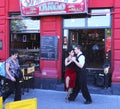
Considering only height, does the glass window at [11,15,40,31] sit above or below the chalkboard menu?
above

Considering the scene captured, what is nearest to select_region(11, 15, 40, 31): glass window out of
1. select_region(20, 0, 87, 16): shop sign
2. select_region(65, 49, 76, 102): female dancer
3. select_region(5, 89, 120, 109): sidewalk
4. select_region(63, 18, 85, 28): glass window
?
select_region(20, 0, 87, 16): shop sign

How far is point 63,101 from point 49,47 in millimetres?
2662

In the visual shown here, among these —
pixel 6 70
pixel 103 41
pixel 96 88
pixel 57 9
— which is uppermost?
pixel 57 9

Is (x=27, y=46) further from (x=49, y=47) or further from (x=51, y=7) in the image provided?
(x=51, y=7)

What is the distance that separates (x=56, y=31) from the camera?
1180cm

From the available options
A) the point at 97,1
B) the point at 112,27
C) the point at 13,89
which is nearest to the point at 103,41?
the point at 112,27

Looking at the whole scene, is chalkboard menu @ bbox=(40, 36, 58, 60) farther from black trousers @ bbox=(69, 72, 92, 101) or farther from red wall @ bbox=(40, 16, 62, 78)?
black trousers @ bbox=(69, 72, 92, 101)

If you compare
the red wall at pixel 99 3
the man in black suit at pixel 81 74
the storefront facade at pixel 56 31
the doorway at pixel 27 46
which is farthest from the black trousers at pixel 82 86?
the doorway at pixel 27 46

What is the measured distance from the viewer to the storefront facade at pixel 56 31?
36.0 feet

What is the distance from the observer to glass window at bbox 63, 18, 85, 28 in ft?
38.0

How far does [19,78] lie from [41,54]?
317 cm

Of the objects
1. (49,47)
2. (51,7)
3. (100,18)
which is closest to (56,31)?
(49,47)

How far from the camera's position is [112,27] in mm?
11086

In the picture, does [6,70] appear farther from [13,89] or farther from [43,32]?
[43,32]
